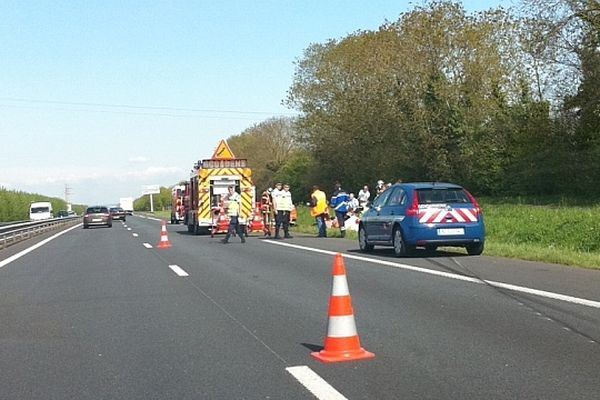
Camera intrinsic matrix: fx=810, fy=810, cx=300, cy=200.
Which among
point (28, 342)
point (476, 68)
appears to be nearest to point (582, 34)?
point (476, 68)

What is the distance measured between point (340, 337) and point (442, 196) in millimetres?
10361

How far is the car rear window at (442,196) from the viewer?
667 inches

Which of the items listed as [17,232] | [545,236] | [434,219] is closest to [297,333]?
[434,219]

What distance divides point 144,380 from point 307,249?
14.7m

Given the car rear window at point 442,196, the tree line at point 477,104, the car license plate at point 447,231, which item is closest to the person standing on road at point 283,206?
the car rear window at point 442,196

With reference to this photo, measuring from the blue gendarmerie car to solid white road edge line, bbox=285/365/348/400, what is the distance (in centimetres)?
1019

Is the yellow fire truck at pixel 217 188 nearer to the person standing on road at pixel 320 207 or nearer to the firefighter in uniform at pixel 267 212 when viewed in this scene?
the firefighter in uniform at pixel 267 212

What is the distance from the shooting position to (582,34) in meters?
38.1

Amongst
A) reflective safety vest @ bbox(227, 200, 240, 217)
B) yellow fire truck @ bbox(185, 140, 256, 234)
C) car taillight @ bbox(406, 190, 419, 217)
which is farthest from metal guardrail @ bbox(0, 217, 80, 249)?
car taillight @ bbox(406, 190, 419, 217)

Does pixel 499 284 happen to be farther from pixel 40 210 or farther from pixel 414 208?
pixel 40 210

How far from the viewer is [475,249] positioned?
17.3 meters

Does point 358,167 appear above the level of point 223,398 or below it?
above

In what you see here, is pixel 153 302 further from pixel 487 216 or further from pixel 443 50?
pixel 443 50

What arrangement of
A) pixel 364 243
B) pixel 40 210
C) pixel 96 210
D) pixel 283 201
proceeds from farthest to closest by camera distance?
1. pixel 40 210
2. pixel 96 210
3. pixel 283 201
4. pixel 364 243
